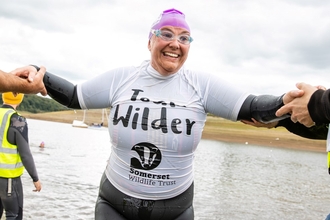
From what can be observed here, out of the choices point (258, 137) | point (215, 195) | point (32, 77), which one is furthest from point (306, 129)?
point (258, 137)

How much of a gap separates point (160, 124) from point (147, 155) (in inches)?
10.5

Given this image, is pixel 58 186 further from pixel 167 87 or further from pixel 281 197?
pixel 167 87

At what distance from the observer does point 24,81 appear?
280cm

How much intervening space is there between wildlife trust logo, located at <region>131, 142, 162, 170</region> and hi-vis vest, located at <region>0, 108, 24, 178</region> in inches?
112

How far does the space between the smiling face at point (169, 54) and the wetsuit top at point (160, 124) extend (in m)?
0.08

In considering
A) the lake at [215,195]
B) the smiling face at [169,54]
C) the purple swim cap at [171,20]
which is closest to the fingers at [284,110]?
the smiling face at [169,54]

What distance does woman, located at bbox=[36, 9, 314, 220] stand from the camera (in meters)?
2.82

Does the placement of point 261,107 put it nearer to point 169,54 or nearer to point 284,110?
point 284,110

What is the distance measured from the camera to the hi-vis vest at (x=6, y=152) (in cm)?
492

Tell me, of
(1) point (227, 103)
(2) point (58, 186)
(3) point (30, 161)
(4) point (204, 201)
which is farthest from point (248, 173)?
(1) point (227, 103)

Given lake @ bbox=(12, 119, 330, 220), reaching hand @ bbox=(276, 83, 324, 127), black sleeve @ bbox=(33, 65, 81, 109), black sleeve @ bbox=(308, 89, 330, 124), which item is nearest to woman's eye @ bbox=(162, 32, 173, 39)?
black sleeve @ bbox=(33, 65, 81, 109)

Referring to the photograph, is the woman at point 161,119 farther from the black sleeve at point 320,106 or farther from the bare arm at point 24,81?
the bare arm at point 24,81

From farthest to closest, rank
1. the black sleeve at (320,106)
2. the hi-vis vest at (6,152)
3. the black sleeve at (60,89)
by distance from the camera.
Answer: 1. the hi-vis vest at (6,152)
2. the black sleeve at (60,89)
3. the black sleeve at (320,106)

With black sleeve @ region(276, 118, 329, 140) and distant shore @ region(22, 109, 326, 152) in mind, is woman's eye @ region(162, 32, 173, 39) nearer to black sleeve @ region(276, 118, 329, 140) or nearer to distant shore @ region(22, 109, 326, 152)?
black sleeve @ region(276, 118, 329, 140)
